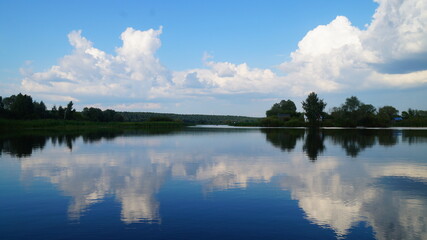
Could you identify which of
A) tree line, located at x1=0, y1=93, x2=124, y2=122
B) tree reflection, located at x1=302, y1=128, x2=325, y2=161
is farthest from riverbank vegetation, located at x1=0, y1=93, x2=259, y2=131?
tree reflection, located at x1=302, y1=128, x2=325, y2=161

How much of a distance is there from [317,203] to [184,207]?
428 cm

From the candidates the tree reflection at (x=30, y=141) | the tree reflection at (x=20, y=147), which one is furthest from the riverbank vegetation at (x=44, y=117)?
the tree reflection at (x=20, y=147)

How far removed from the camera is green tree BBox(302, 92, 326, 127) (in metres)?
114

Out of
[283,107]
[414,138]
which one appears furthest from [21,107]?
[283,107]

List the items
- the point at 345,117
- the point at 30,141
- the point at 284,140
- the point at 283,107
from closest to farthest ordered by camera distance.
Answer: the point at 30,141 → the point at 284,140 → the point at 345,117 → the point at 283,107

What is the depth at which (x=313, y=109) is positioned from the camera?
11388 centimetres

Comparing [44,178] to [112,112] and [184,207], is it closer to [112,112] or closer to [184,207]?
[184,207]

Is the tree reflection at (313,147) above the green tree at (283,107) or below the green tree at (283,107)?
below

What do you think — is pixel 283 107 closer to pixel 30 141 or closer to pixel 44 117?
pixel 44 117

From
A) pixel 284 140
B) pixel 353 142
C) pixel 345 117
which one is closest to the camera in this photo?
pixel 353 142

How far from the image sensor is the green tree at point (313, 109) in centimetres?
11412

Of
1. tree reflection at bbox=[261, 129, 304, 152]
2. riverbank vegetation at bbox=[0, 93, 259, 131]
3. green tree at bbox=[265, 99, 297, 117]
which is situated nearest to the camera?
tree reflection at bbox=[261, 129, 304, 152]

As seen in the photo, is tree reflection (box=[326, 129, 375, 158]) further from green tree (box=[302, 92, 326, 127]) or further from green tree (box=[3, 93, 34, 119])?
green tree (box=[3, 93, 34, 119])

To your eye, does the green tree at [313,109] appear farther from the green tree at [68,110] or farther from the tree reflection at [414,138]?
the green tree at [68,110]
